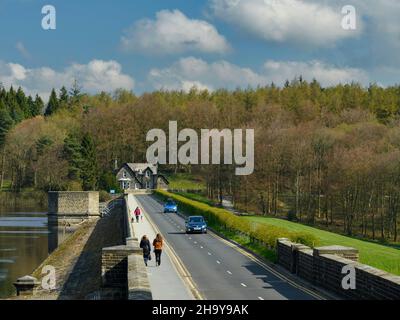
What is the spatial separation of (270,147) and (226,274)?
64961mm

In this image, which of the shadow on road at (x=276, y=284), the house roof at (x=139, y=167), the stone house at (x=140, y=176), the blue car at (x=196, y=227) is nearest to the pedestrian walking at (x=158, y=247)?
the shadow on road at (x=276, y=284)

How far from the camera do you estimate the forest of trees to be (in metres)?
80.3

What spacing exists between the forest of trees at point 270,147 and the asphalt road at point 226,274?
33641mm

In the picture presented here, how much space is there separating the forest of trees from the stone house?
3766mm

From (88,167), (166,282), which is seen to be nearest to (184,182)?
(88,167)

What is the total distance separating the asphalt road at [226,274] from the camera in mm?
25281

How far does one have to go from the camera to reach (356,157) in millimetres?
82812

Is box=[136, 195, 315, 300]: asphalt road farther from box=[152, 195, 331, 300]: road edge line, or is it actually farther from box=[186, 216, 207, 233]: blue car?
box=[186, 216, 207, 233]: blue car

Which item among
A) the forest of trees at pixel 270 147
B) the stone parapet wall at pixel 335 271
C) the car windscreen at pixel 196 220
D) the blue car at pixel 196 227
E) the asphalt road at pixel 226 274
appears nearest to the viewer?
the stone parapet wall at pixel 335 271

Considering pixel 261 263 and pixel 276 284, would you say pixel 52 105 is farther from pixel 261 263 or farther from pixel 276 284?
pixel 276 284

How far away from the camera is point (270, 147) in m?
95.2

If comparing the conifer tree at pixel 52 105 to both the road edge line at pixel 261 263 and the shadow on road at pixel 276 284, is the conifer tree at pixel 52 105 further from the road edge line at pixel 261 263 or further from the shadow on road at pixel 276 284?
the shadow on road at pixel 276 284
